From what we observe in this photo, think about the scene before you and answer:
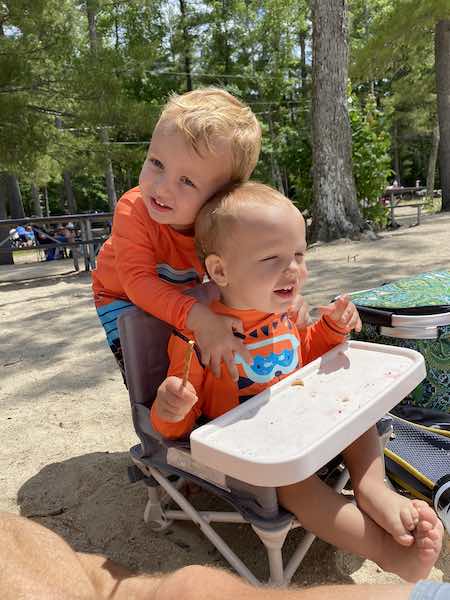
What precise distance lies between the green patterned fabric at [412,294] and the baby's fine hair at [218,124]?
0.88 m

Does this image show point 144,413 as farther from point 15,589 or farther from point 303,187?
point 303,187

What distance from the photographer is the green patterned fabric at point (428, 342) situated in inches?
84.5

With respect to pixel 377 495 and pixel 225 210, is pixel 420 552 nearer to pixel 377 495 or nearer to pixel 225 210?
pixel 377 495

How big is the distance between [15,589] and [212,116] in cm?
126

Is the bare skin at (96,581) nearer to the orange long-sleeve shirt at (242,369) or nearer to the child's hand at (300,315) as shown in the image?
the orange long-sleeve shirt at (242,369)

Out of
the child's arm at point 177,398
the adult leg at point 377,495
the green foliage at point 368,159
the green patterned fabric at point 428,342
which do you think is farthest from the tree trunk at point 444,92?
the child's arm at point 177,398

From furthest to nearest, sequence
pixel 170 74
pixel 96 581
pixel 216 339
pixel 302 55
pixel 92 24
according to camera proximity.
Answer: pixel 302 55, pixel 170 74, pixel 92 24, pixel 216 339, pixel 96 581

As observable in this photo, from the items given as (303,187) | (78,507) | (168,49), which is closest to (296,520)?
(78,507)

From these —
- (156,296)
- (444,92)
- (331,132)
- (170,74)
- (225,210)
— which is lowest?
(156,296)

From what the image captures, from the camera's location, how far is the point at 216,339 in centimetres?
148

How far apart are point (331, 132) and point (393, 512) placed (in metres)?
7.36

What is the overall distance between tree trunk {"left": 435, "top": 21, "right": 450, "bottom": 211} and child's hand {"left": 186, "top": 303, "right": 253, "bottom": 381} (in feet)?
40.7

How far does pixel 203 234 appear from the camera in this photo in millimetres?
1591

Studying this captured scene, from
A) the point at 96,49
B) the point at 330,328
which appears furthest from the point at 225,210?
the point at 96,49
